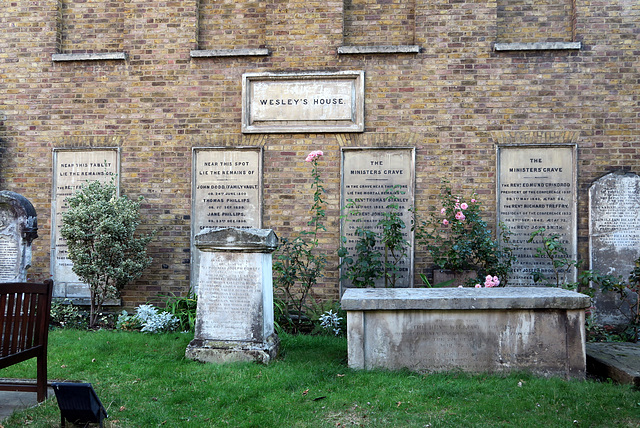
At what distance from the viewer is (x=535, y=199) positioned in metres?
7.14

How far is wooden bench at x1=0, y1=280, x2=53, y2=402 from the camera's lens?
3.63 m

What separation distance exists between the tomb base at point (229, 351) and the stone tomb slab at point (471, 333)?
0.91 meters

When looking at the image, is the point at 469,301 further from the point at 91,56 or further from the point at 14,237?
the point at 91,56

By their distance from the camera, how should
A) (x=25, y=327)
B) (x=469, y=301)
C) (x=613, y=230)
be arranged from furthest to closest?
(x=613, y=230), (x=469, y=301), (x=25, y=327)

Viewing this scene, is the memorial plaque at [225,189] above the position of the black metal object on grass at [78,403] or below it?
above

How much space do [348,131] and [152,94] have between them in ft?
10.2

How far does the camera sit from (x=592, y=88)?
283 inches

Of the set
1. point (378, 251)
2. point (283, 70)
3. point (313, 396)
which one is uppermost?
point (283, 70)

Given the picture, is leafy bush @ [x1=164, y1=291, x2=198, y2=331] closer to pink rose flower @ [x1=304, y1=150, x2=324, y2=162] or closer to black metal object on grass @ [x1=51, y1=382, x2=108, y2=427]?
pink rose flower @ [x1=304, y1=150, x2=324, y2=162]

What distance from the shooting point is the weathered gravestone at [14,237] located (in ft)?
21.6

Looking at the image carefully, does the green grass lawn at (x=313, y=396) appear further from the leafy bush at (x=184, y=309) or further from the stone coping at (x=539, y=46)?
the stone coping at (x=539, y=46)

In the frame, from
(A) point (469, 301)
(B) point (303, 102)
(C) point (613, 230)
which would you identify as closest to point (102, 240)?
(B) point (303, 102)

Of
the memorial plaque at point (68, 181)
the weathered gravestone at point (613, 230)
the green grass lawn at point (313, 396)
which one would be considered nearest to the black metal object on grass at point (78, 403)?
the green grass lawn at point (313, 396)

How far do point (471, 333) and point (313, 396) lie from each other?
163 cm
